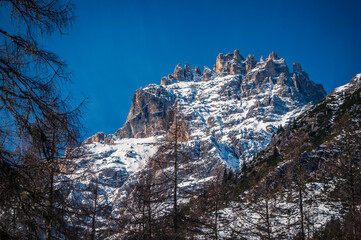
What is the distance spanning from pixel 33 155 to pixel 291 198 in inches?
501

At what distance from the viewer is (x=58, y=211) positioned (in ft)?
13.5

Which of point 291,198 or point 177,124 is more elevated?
point 177,124

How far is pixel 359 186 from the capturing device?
12961mm

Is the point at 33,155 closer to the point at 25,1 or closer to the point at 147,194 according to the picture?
the point at 25,1

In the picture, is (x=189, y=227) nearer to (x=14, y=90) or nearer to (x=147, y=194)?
(x=147, y=194)

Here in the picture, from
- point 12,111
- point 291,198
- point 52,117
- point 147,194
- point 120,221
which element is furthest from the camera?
point 291,198

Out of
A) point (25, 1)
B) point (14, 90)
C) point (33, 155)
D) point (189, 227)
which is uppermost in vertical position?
point (25, 1)

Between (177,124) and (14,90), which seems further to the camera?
(177,124)

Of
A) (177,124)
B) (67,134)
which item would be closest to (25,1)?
(67,134)

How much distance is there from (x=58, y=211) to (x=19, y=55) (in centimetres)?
226

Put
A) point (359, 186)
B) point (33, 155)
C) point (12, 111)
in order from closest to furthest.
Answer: point (12, 111) < point (33, 155) < point (359, 186)

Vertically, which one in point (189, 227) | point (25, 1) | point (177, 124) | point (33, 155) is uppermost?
point (177, 124)

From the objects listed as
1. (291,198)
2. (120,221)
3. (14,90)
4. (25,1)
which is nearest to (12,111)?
(14,90)

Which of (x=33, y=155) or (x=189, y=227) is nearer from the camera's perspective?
(x=33, y=155)
